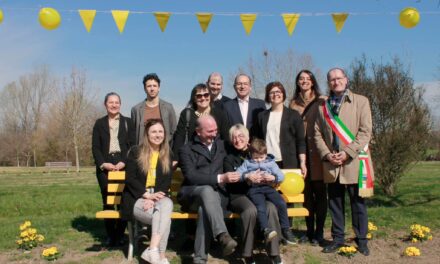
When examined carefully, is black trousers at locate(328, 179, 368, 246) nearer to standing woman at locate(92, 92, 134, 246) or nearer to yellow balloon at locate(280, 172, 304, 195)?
yellow balloon at locate(280, 172, 304, 195)

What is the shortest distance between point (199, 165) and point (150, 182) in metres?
0.65

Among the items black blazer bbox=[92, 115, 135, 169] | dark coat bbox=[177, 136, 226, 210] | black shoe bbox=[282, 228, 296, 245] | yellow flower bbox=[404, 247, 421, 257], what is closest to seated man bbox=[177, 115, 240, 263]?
dark coat bbox=[177, 136, 226, 210]

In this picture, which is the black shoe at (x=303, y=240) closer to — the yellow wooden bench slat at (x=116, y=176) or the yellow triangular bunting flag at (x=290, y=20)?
the yellow wooden bench slat at (x=116, y=176)

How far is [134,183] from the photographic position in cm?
530

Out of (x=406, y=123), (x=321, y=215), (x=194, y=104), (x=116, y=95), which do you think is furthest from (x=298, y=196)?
(x=406, y=123)

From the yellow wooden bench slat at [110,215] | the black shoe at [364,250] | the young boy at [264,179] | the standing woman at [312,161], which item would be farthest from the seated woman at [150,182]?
the black shoe at [364,250]

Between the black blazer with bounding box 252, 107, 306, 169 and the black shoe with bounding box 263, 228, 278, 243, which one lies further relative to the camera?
the black blazer with bounding box 252, 107, 306, 169

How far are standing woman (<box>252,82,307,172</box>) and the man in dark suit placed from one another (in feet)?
1.11

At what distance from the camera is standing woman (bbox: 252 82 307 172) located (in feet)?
18.2

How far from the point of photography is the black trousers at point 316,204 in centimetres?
566

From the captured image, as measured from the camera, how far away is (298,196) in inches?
219

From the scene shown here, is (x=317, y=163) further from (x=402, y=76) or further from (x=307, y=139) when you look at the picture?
(x=402, y=76)

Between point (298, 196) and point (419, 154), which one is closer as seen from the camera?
point (298, 196)

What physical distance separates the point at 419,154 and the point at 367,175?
288 inches
